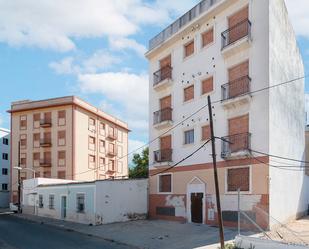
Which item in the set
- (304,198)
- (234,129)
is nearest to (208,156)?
(234,129)

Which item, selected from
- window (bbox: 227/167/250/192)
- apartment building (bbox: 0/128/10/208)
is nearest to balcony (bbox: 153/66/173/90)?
window (bbox: 227/167/250/192)

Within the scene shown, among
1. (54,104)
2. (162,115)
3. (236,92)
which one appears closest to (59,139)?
(54,104)

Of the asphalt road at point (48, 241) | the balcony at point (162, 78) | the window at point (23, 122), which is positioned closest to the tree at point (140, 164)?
the window at point (23, 122)

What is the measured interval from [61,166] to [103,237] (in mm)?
31064

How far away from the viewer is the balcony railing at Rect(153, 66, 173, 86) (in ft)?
107

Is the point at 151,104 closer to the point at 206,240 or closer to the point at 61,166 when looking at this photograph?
the point at 206,240

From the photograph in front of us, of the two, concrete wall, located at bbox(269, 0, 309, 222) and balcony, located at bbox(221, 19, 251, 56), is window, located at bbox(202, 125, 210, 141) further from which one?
balcony, located at bbox(221, 19, 251, 56)

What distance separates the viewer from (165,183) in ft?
106

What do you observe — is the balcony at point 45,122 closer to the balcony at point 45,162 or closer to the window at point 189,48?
the balcony at point 45,162

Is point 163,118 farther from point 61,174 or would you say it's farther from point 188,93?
point 61,174

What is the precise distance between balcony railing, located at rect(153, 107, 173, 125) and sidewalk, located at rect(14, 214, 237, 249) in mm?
7745

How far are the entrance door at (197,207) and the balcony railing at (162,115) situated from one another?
652 centimetres

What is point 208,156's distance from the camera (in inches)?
1096

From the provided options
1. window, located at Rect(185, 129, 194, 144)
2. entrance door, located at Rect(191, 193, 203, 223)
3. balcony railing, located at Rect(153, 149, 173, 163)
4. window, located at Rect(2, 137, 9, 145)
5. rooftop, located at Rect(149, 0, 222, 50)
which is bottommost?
entrance door, located at Rect(191, 193, 203, 223)
